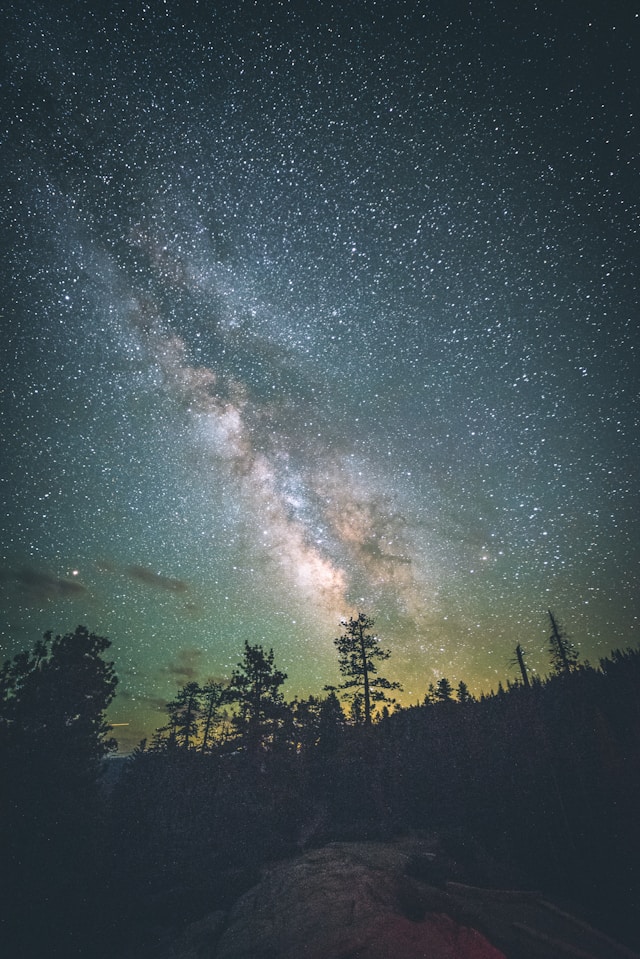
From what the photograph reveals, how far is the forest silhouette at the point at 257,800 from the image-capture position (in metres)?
14.9

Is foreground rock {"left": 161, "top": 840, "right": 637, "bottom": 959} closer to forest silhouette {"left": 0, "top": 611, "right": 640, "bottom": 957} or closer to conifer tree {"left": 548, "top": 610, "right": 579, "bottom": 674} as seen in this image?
forest silhouette {"left": 0, "top": 611, "right": 640, "bottom": 957}

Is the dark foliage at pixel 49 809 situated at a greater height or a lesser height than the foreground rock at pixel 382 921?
greater

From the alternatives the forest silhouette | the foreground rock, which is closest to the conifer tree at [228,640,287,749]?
the forest silhouette

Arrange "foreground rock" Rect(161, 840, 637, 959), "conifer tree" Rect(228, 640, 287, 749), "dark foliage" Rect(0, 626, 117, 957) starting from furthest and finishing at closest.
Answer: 1. "conifer tree" Rect(228, 640, 287, 749)
2. "dark foliage" Rect(0, 626, 117, 957)
3. "foreground rock" Rect(161, 840, 637, 959)

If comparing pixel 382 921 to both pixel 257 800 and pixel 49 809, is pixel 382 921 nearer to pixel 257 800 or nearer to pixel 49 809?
pixel 49 809

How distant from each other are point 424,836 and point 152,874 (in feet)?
55.4

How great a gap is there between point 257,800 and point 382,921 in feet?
67.1

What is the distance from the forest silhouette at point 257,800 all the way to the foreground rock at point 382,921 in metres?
2.04

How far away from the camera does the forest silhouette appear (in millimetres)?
14898

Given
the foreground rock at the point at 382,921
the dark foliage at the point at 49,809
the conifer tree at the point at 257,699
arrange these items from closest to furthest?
the foreground rock at the point at 382,921, the dark foliage at the point at 49,809, the conifer tree at the point at 257,699

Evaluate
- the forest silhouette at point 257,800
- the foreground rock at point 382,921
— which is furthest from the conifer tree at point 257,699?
the foreground rock at point 382,921

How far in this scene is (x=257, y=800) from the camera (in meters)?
29.5

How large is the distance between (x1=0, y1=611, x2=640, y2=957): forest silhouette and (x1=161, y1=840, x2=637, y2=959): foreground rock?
2.04m

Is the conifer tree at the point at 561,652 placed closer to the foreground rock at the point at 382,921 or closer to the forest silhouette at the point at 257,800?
the forest silhouette at the point at 257,800
